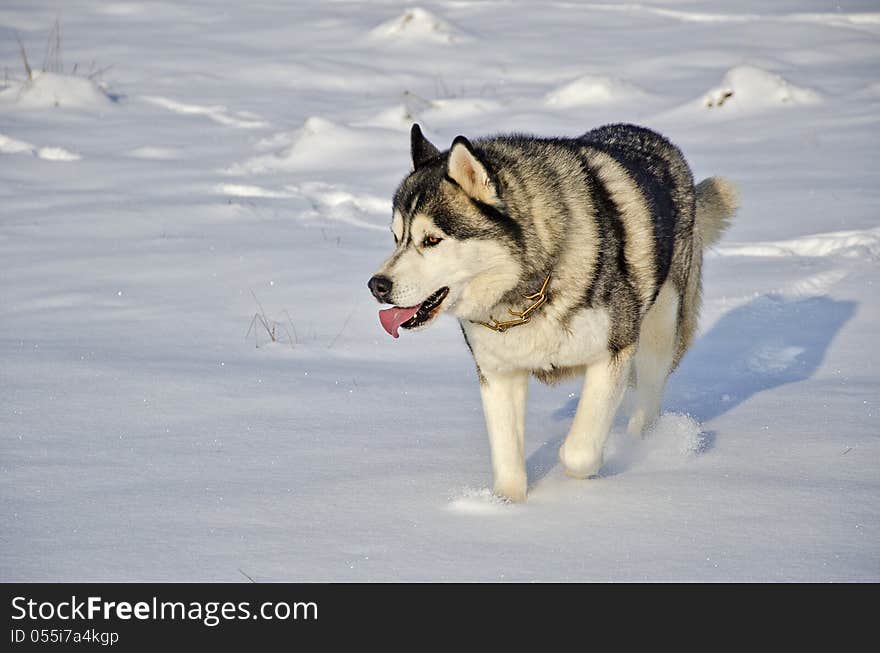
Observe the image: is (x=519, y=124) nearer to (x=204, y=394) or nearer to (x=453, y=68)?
(x=453, y=68)

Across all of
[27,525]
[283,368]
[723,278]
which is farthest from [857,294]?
[27,525]

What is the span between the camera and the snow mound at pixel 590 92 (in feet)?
35.0

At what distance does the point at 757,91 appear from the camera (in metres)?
10.5

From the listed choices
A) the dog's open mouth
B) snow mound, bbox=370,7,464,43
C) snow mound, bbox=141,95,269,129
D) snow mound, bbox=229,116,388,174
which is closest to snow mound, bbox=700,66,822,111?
snow mound, bbox=229,116,388,174

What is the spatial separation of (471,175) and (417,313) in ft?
1.51

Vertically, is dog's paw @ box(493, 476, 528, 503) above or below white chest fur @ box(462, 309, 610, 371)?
below

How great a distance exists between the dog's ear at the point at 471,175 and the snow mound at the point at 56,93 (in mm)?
8665

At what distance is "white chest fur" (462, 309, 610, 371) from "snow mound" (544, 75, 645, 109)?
25.2ft

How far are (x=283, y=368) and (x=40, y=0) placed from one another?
43.8 ft

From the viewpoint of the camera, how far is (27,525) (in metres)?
2.93

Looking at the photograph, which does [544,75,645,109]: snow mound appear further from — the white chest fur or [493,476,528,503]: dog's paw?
[493,476,528,503]: dog's paw

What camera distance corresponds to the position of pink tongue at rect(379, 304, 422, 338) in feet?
10.4

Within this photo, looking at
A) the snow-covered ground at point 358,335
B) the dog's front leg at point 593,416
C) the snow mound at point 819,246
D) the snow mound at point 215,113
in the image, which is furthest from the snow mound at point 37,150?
the dog's front leg at point 593,416

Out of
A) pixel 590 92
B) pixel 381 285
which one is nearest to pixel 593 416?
pixel 381 285
